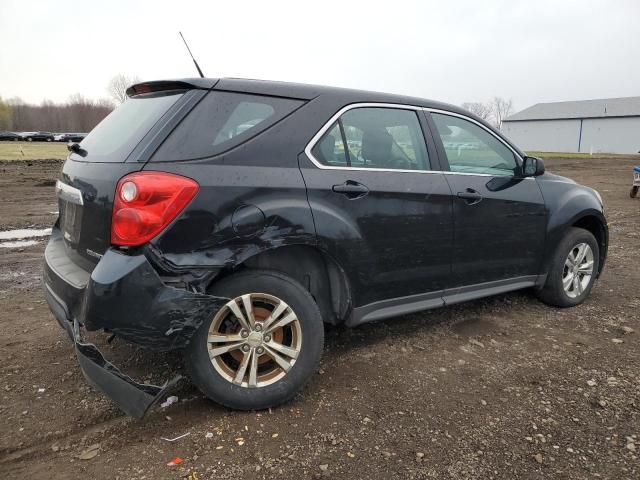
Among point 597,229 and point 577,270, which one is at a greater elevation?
point 597,229

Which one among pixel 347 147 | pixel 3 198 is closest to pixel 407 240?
Answer: pixel 347 147

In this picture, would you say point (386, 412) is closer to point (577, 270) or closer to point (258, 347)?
point (258, 347)

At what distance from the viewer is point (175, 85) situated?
2908 millimetres

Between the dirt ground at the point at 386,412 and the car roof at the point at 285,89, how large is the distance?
1795 millimetres

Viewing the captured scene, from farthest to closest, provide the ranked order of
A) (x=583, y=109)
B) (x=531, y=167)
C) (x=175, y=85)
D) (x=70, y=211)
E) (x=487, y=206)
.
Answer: (x=583, y=109) → (x=531, y=167) → (x=487, y=206) → (x=70, y=211) → (x=175, y=85)

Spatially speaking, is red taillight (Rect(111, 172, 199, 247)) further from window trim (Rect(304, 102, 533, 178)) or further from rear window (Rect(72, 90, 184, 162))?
window trim (Rect(304, 102, 533, 178))

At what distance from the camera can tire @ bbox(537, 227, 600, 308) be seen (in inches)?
179

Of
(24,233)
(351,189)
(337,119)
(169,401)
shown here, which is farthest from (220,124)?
(24,233)

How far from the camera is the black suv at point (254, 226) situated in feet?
8.35

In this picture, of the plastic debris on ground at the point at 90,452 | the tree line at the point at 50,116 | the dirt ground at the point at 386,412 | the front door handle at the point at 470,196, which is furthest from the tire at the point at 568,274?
the tree line at the point at 50,116

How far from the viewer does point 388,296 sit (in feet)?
11.2

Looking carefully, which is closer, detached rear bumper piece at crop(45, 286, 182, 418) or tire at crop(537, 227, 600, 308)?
detached rear bumper piece at crop(45, 286, 182, 418)

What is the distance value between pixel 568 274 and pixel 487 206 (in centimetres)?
145

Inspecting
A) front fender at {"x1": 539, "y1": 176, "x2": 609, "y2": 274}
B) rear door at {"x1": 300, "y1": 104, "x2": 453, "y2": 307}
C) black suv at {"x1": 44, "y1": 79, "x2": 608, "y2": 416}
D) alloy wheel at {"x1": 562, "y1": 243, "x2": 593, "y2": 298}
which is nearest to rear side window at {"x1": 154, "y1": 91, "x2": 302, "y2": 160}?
black suv at {"x1": 44, "y1": 79, "x2": 608, "y2": 416}
